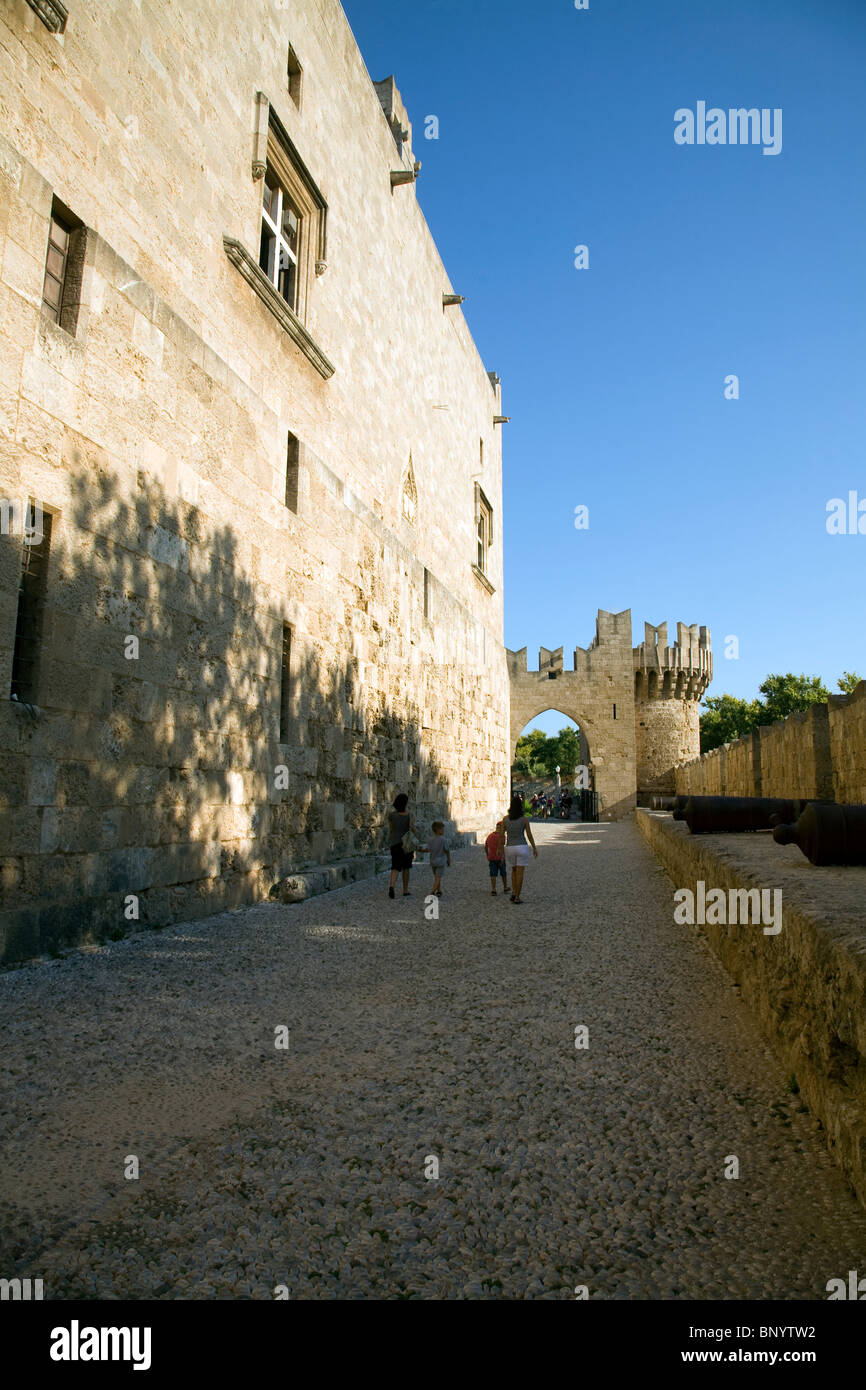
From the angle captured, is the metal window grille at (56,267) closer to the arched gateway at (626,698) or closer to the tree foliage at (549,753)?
the arched gateway at (626,698)

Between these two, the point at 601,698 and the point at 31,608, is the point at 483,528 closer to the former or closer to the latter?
the point at 601,698

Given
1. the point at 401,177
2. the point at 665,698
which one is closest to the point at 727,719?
the point at 665,698

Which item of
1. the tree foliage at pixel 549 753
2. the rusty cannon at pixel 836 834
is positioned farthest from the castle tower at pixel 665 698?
the tree foliage at pixel 549 753

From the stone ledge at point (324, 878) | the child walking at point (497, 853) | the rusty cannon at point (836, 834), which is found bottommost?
the stone ledge at point (324, 878)

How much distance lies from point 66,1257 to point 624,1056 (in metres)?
2.03

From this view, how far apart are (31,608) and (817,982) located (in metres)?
4.30

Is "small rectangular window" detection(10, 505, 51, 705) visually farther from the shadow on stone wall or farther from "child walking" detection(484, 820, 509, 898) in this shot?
"child walking" detection(484, 820, 509, 898)

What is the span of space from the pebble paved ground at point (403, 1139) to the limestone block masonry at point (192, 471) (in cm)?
133

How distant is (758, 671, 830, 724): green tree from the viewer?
159ft

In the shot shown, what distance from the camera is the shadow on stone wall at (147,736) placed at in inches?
171

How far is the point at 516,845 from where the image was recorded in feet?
25.2

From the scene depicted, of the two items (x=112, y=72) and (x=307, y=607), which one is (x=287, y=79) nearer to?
(x=112, y=72)

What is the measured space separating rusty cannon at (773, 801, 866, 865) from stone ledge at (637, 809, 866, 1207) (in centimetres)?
9
